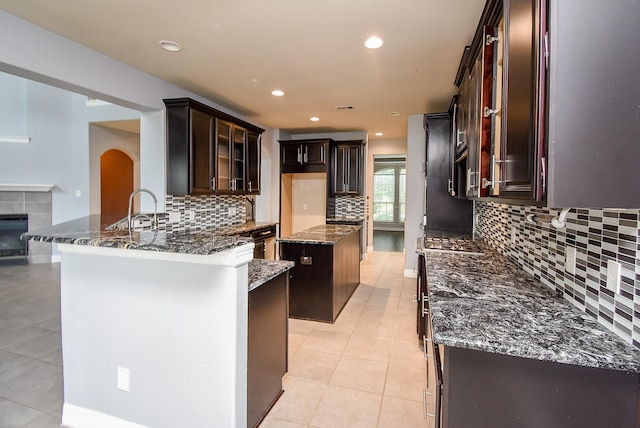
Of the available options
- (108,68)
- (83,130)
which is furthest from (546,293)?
(83,130)

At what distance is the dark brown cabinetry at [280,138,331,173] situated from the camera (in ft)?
20.1

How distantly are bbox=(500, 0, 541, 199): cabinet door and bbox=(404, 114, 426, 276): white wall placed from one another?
3.87 m

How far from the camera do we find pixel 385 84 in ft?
12.3

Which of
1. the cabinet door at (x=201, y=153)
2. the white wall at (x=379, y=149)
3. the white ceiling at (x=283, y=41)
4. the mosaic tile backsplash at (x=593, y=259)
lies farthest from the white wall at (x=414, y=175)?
the mosaic tile backsplash at (x=593, y=259)

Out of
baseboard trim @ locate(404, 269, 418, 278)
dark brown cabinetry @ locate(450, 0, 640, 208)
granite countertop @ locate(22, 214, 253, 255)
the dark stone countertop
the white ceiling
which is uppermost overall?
the white ceiling

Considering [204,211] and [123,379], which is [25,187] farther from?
[123,379]

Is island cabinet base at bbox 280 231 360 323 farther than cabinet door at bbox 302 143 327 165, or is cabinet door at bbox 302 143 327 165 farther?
cabinet door at bbox 302 143 327 165

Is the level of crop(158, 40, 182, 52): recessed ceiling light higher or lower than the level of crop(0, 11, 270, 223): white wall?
higher

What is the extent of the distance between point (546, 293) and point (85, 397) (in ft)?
8.38

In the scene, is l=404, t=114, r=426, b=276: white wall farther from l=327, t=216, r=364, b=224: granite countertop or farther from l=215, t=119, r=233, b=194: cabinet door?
l=215, t=119, r=233, b=194: cabinet door

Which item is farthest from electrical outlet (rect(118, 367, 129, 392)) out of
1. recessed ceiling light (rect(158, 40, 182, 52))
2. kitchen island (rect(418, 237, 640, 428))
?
recessed ceiling light (rect(158, 40, 182, 52))

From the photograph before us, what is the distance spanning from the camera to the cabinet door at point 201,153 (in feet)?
12.4

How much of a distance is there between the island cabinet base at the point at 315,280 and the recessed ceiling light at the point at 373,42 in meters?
1.88

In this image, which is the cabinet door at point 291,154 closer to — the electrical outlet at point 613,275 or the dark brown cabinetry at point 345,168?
the dark brown cabinetry at point 345,168
